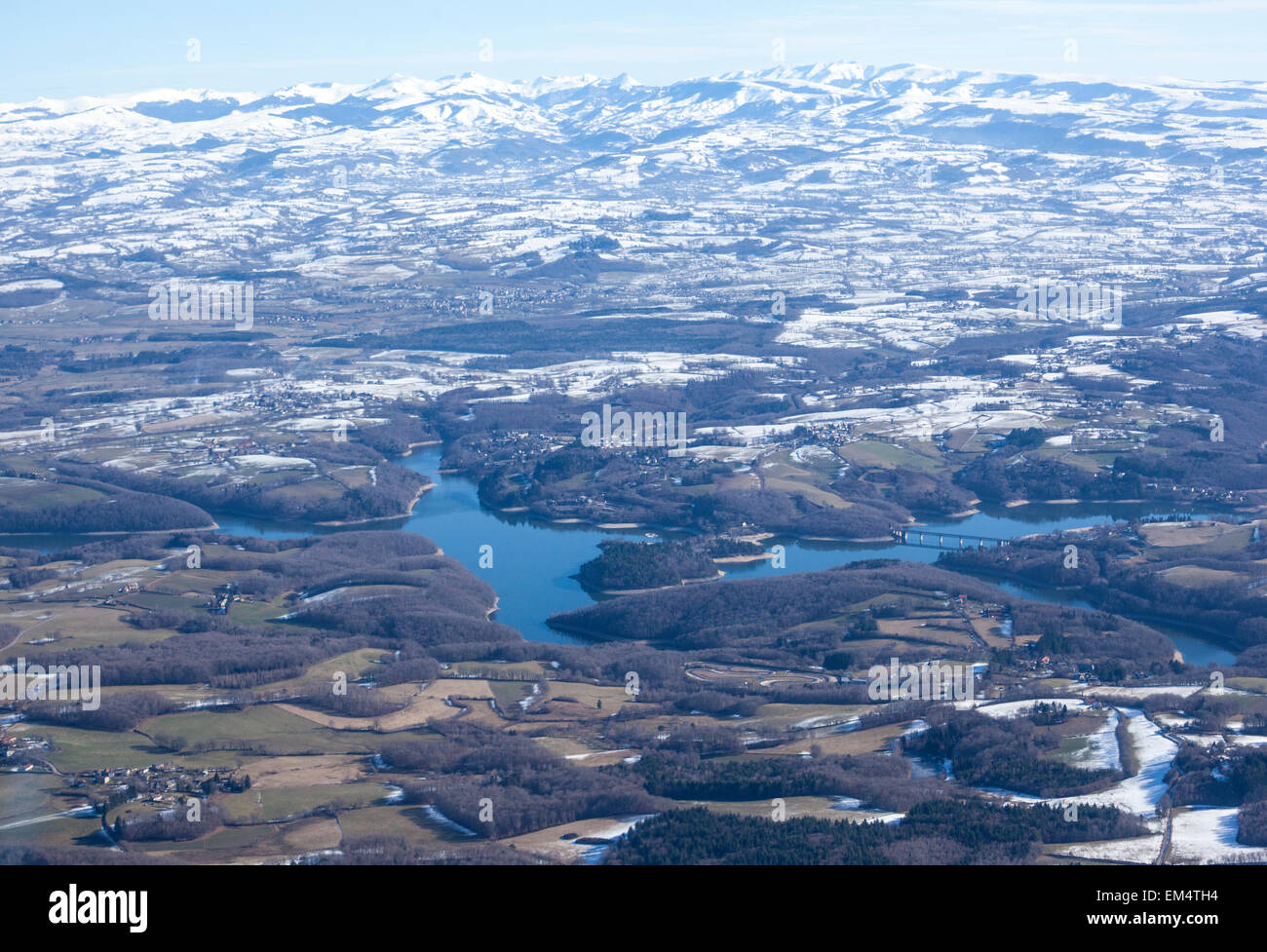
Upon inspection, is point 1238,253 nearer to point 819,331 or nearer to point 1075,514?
point 819,331

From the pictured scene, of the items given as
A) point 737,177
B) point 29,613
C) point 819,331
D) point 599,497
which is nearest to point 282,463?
point 599,497

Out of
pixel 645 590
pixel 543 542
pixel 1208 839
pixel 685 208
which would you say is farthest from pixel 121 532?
pixel 685 208

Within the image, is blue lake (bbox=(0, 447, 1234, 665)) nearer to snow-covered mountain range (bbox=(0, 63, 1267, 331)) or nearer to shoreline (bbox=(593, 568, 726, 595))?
shoreline (bbox=(593, 568, 726, 595))

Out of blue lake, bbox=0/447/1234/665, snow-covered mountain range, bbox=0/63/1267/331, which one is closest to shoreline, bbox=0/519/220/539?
blue lake, bbox=0/447/1234/665

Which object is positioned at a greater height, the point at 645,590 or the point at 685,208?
the point at 685,208

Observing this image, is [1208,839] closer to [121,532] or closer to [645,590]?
[645,590]

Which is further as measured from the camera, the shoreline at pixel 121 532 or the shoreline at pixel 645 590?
the shoreline at pixel 121 532

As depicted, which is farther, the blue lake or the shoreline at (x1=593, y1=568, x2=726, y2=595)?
the blue lake

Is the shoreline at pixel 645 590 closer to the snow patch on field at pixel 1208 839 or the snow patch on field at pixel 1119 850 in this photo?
the snow patch on field at pixel 1208 839

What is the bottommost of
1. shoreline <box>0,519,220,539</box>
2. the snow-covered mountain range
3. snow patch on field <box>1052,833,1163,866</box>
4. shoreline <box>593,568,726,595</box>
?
shoreline <box>593,568,726,595</box>

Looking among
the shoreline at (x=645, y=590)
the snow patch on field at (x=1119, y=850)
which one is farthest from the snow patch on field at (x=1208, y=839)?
the shoreline at (x=645, y=590)

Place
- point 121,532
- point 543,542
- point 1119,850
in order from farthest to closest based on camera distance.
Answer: point 121,532 → point 543,542 → point 1119,850

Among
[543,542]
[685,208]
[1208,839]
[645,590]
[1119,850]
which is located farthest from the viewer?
[685,208]
